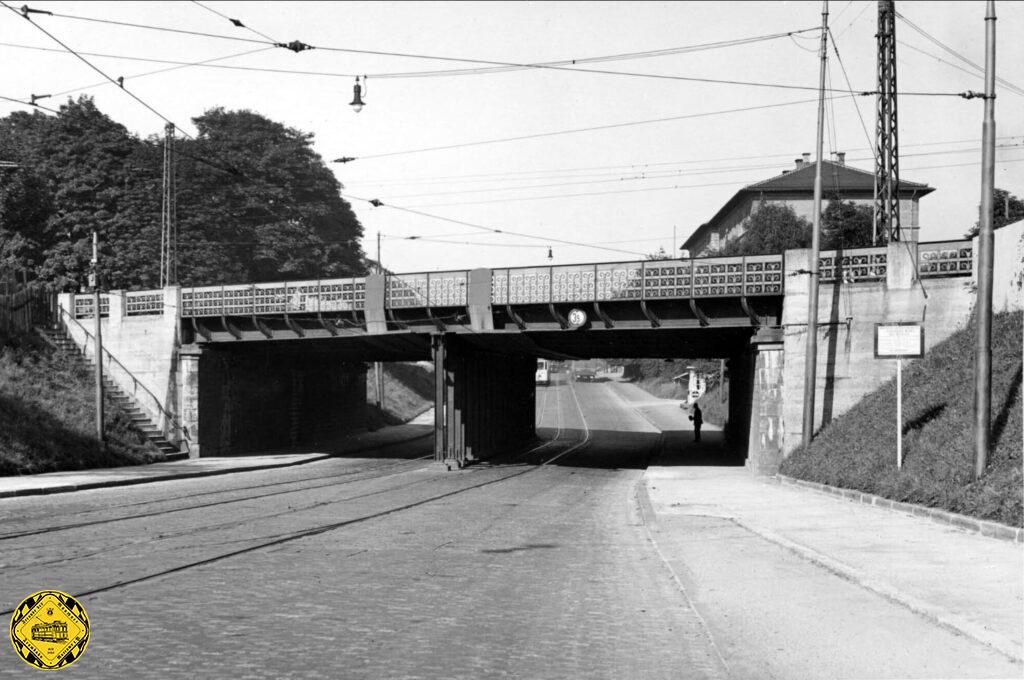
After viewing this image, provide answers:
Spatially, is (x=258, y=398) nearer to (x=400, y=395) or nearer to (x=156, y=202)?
(x=156, y=202)

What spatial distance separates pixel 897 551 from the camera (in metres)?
11.7

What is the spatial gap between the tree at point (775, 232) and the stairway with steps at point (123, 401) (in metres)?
38.1

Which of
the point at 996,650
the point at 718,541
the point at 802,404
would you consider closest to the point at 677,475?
the point at 802,404

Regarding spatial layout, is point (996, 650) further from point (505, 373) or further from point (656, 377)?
point (656, 377)

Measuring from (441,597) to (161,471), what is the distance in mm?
21209

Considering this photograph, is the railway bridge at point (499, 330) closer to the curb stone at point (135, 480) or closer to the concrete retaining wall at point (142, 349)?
the concrete retaining wall at point (142, 349)

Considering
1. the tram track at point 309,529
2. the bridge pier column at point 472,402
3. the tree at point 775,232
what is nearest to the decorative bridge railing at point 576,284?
the bridge pier column at point 472,402

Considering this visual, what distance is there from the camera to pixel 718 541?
13594 mm

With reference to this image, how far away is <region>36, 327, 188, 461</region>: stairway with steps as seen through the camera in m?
33.9

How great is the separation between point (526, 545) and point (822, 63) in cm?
1778

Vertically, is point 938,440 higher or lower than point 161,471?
higher

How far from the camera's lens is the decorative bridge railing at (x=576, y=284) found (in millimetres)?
27031

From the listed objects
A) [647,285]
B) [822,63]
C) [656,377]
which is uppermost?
[822,63]

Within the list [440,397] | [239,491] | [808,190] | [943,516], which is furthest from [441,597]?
[808,190]
